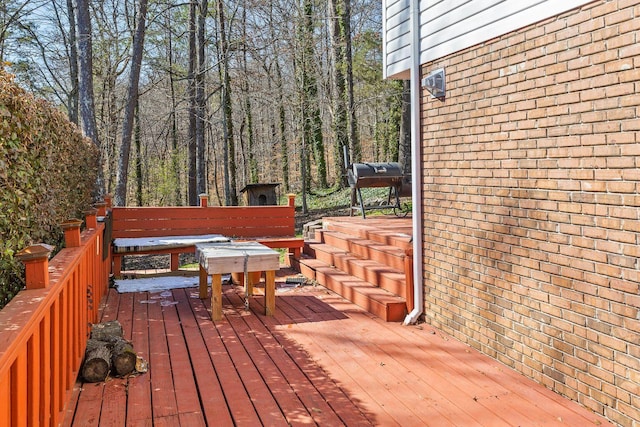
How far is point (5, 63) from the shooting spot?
222 cm

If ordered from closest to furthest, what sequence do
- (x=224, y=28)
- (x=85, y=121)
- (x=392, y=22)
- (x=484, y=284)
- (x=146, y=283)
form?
1. (x=484, y=284)
2. (x=392, y=22)
3. (x=146, y=283)
4. (x=85, y=121)
5. (x=224, y=28)

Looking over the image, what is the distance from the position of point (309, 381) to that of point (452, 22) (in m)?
2.85

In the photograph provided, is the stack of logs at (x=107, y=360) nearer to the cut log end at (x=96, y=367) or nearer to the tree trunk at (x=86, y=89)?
the cut log end at (x=96, y=367)

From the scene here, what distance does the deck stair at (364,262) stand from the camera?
470 centimetres

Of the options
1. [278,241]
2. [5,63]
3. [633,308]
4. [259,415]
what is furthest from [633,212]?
[278,241]

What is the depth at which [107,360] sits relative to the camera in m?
3.22

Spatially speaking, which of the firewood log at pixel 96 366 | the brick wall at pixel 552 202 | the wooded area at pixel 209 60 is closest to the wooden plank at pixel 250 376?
the firewood log at pixel 96 366

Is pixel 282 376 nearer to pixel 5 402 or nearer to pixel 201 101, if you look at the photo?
pixel 5 402

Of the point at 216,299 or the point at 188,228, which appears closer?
the point at 216,299

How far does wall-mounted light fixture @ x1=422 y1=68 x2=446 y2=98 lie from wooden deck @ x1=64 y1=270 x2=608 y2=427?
198 cm

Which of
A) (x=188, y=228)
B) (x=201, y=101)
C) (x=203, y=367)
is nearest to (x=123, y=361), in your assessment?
(x=203, y=367)

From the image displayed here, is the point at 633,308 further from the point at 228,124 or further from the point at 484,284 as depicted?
the point at 228,124

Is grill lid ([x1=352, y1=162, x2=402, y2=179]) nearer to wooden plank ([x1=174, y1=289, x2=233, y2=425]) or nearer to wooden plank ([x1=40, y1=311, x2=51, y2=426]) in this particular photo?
wooden plank ([x1=174, y1=289, x2=233, y2=425])

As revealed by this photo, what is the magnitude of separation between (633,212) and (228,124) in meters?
11.8
